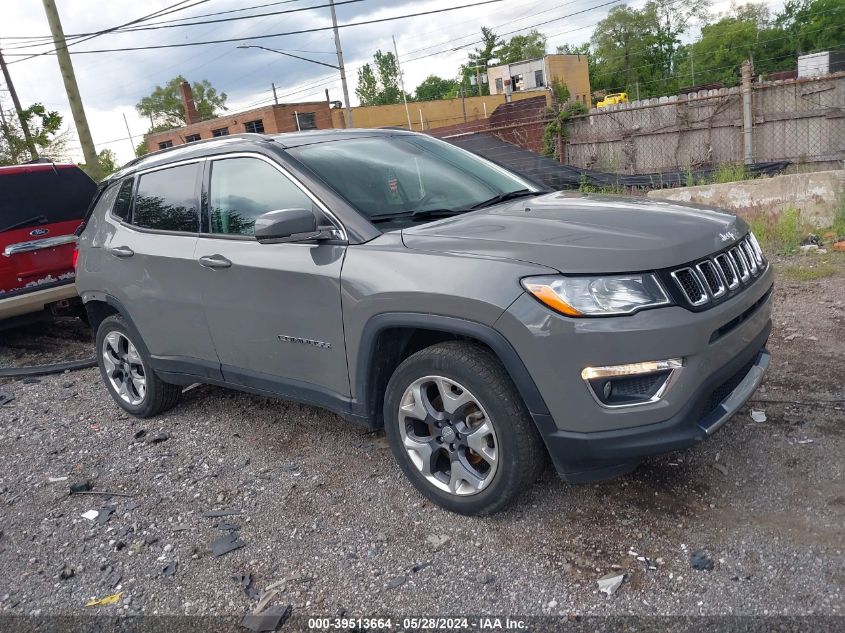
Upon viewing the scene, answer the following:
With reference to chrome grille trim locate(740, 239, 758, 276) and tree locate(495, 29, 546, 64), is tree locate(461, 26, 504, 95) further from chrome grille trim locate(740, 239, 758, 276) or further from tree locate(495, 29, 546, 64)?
chrome grille trim locate(740, 239, 758, 276)

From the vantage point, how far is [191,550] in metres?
3.18

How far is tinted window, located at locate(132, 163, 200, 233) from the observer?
4.09m

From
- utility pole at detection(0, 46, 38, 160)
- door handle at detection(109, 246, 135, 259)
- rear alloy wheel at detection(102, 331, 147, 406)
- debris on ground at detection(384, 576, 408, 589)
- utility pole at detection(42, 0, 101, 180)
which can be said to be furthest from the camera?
utility pole at detection(0, 46, 38, 160)

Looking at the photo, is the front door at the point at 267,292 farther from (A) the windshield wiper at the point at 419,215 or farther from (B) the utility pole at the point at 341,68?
(B) the utility pole at the point at 341,68

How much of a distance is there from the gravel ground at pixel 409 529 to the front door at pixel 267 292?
1.97 feet

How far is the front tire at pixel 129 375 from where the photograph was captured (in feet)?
15.5

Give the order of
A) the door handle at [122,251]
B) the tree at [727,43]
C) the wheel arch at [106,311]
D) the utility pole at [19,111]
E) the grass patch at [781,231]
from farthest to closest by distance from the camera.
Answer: the tree at [727,43] < the utility pole at [19,111] < the grass patch at [781,231] < the wheel arch at [106,311] < the door handle at [122,251]

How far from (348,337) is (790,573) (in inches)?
81.7

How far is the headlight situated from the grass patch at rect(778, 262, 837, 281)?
15.3 ft

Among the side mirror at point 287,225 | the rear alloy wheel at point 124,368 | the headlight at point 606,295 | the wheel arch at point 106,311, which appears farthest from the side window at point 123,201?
the headlight at point 606,295

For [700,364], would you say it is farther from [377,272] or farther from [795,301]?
[795,301]

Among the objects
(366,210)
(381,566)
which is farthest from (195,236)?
(381,566)

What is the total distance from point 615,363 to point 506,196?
1541 mm

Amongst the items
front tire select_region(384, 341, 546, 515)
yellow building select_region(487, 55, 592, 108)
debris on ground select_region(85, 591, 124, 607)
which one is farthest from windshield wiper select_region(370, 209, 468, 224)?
yellow building select_region(487, 55, 592, 108)
